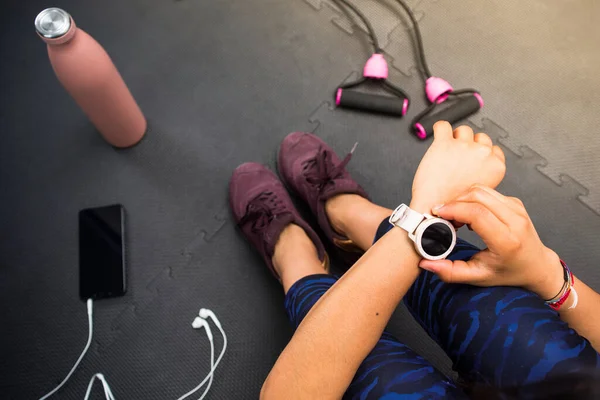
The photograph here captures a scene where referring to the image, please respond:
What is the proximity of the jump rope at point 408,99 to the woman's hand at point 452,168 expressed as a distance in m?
0.46

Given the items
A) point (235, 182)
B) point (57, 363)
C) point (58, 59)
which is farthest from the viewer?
point (235, 182)

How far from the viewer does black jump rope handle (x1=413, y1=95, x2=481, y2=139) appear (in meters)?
1.10

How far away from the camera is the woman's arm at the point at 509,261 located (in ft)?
1.76

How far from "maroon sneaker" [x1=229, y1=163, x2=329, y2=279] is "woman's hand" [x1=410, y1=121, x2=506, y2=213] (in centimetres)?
36

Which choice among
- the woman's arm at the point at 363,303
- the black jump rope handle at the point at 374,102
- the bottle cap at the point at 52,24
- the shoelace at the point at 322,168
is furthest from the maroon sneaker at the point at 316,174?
the bottle cap at the point at 52,24

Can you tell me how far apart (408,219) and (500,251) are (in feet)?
0.40

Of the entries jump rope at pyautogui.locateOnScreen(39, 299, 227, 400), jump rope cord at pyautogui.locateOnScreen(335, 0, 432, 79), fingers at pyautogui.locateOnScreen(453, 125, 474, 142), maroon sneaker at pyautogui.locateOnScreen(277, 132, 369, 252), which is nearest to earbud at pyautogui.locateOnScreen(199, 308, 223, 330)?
jump rope at pyautogui.locateOnScreen(39, 299, 227, 400)

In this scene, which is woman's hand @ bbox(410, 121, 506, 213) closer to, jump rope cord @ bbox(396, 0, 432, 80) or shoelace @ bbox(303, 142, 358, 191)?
shoelace @ bbox(303, 142, 358, 191)

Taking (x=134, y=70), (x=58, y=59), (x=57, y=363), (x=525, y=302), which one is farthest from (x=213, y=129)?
(x=525, y=302)

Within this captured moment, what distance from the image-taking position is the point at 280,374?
556 mm

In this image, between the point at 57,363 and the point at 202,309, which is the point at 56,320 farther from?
the point at 202,309

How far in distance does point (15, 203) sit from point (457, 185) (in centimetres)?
106

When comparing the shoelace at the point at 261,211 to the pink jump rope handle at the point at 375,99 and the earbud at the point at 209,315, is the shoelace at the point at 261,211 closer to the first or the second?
the earbud at the point at 209,315

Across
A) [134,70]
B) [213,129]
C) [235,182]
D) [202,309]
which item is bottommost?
[202,309]
